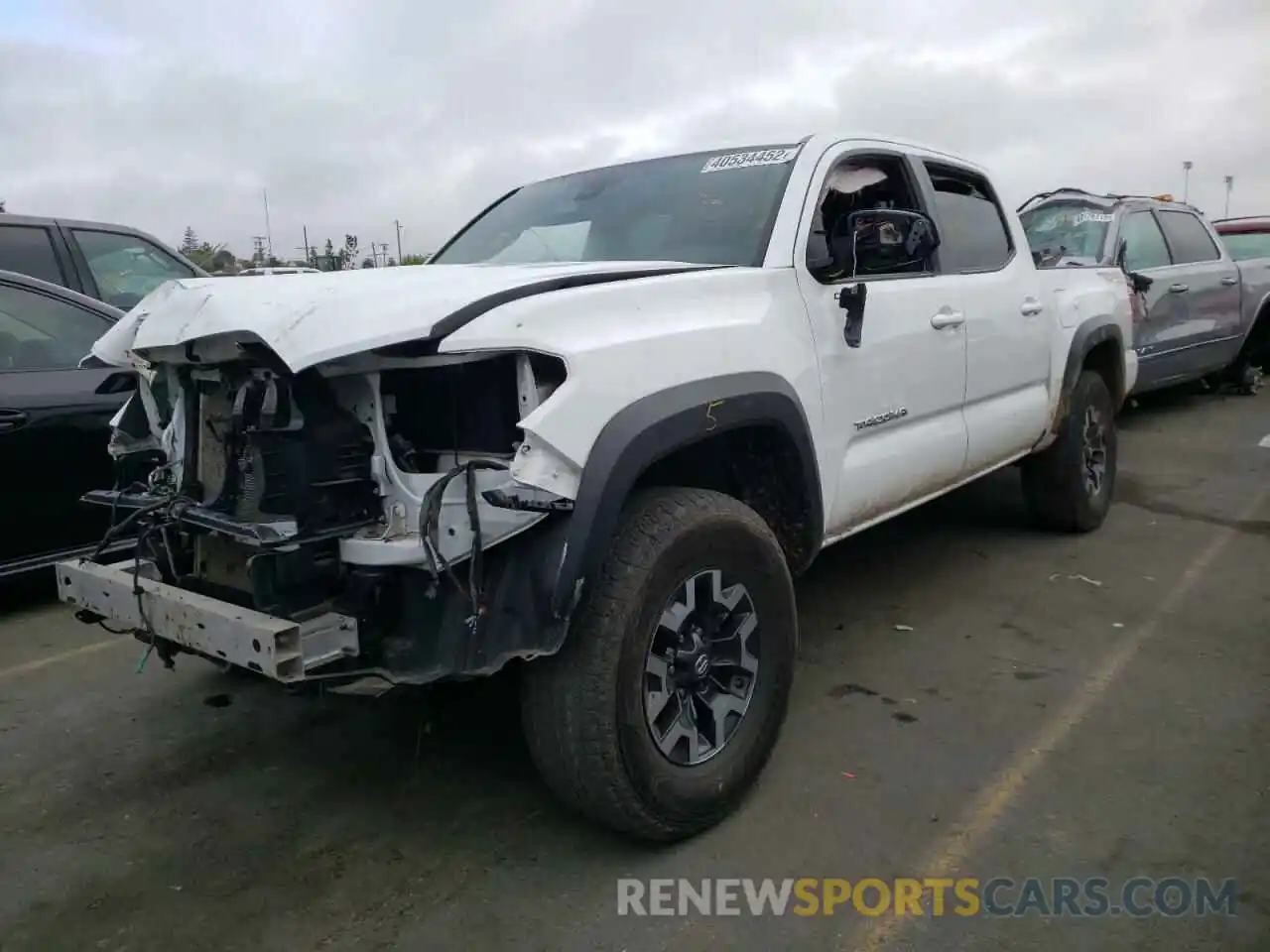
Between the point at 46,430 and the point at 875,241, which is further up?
the point at 875,241

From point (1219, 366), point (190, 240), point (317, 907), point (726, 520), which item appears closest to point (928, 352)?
point (726, 520)

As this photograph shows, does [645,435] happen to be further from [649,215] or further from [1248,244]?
[1248,244]

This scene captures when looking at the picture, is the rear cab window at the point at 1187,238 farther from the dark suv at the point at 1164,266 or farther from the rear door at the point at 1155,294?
the rear door at the point at 1155,294

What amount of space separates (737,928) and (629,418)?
49.1 inches

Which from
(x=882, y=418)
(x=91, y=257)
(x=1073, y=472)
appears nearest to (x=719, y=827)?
(x=882, y=418)

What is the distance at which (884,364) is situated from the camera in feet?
12.1

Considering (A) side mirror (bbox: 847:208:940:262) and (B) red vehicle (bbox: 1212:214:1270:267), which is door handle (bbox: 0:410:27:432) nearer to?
(A) side mirror (bbox: 847:208:940:262)

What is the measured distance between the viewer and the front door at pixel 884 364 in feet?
11.3

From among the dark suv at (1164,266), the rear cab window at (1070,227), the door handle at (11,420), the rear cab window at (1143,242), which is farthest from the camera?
the rear cab window at (1143,242)

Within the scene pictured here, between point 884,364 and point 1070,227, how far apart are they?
5538 millimetres

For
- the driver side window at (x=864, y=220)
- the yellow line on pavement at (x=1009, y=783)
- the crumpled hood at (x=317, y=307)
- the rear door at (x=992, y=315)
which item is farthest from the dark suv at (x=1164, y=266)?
the crumpled hood at (x=317, y=307)

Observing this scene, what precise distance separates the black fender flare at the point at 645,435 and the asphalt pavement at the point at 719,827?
2.94ft

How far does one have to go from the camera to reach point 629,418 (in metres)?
2.52
